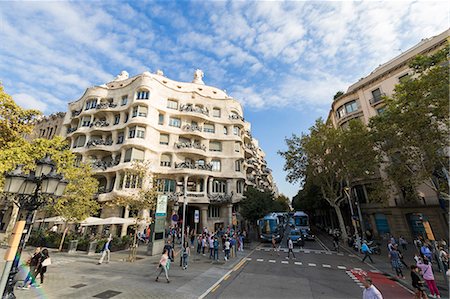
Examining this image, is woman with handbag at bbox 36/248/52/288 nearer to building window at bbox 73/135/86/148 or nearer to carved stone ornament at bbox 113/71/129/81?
building window at bbox 73/135/86/148

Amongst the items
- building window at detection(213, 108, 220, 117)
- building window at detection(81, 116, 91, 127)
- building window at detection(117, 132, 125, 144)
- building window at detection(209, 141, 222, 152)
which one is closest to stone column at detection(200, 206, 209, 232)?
building window at detection(209, 141, 222, 152)

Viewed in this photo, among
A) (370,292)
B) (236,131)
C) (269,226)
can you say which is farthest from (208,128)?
(370,292)

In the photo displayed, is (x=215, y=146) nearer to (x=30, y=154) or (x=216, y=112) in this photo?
(x=216, y=112)

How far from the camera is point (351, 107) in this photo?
115 ft

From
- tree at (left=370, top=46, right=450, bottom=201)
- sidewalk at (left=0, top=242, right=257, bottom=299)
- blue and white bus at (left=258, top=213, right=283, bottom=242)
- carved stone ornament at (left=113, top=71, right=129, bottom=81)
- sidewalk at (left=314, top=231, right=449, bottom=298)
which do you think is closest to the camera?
sidewalk at (left=0, top=242, right=257, bottom=299)

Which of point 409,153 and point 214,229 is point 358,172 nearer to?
point 409,153

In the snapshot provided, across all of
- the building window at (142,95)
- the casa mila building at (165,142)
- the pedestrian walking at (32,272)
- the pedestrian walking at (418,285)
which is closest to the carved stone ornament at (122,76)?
the casa mila building at (165,142)

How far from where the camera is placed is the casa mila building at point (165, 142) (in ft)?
96.7

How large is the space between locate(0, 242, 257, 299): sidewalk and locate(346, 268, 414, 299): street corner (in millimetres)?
7526

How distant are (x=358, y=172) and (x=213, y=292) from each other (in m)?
22.3

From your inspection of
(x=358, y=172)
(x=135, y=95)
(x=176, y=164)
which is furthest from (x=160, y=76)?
(x=358, y=172)

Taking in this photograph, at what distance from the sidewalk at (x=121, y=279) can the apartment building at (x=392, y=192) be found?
21461 mm

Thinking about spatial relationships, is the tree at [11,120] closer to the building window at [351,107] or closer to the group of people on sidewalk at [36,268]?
the group of people on sidewalk at [36,268]

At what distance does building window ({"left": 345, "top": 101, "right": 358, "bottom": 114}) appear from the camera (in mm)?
34362
